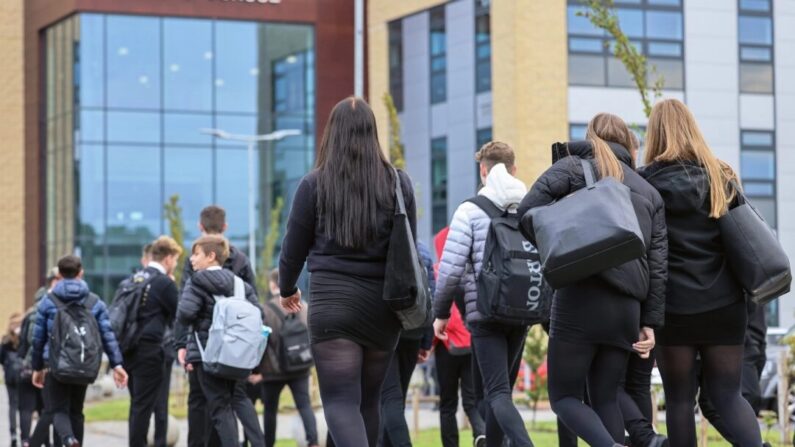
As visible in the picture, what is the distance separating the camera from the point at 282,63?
49.7 m

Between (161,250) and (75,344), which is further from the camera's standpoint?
(161,250)

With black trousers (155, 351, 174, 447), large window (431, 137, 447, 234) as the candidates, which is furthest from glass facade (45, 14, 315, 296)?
black trousers (155, 351, 174, 447)

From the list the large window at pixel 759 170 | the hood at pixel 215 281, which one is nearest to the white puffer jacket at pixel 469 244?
the hood at pixel 215 281

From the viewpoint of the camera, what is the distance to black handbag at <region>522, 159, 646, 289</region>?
22.3 feet

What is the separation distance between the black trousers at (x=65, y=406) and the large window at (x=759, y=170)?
33240 mm

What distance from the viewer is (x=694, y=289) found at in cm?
728

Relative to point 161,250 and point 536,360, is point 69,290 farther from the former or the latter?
point 536,360

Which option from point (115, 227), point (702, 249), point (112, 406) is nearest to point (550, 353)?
point (702, 249)

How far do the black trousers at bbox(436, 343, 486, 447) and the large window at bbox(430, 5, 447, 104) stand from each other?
114ft

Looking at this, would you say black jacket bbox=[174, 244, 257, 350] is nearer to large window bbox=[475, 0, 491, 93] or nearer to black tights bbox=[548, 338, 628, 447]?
black tights bbox=[548, 338, 628, 447]

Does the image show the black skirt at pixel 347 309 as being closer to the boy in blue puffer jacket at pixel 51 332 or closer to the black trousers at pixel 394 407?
the black trousers at pixel 394 407

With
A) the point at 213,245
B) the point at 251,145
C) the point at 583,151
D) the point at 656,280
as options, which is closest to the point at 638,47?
the point at 251,145

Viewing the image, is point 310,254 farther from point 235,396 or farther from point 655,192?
point 235,396

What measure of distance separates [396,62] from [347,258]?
134 feet
